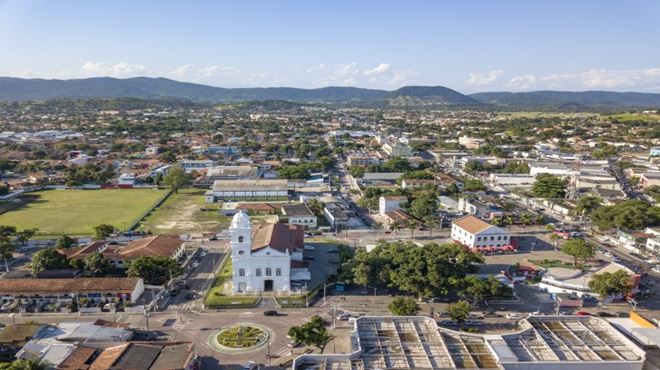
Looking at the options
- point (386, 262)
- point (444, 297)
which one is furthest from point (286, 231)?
point (444, 297)

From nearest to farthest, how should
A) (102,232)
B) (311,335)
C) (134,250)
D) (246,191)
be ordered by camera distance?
(311,335), (134,250), (102,232), (246,191)

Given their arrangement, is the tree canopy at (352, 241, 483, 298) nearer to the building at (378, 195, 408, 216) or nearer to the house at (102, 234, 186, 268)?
the house at (102, 234, 186, 268)

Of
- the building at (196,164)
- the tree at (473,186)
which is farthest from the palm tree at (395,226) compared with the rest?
the building at (196,164)

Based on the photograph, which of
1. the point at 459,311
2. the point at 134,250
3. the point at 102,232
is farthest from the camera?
the point at 102,232

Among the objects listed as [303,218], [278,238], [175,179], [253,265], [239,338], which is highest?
[278,238]

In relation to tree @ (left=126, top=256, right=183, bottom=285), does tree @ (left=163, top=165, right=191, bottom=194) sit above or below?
above

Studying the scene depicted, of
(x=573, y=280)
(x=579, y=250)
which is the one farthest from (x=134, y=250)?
(x=579, y=250)

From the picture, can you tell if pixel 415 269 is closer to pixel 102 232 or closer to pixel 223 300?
pixel 223 300

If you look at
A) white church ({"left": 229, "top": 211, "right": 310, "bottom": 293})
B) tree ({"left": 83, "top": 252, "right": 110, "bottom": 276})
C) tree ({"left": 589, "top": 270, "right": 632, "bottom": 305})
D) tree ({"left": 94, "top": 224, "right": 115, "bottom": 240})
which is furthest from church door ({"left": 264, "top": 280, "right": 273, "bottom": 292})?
tree ({"left": 589, "top": 270, "right": 632, "bottom": 305})
